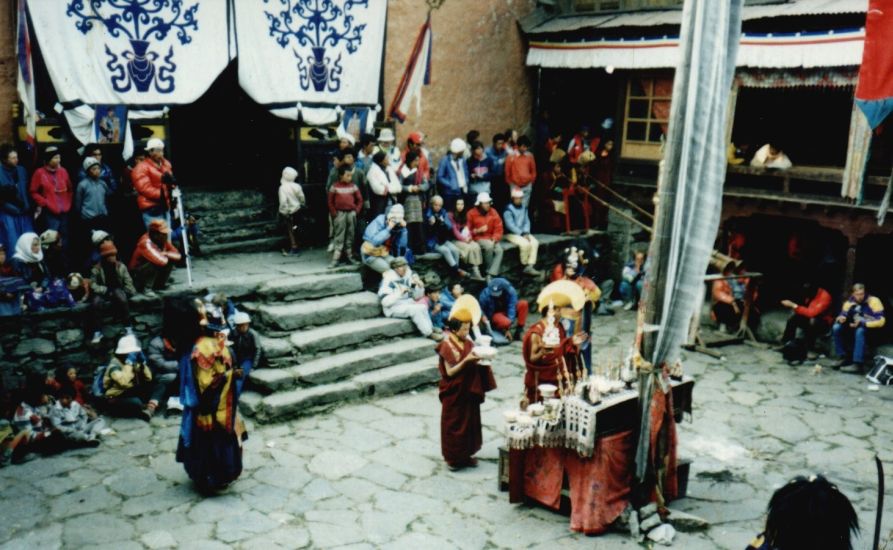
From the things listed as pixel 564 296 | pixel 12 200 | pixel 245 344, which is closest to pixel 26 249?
pixel 12 200

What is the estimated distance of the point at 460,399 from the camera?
825 cm

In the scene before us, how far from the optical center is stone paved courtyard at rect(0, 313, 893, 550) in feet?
23.2

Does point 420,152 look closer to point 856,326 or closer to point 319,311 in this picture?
point 319,311

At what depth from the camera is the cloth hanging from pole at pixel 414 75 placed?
13375 millimetres

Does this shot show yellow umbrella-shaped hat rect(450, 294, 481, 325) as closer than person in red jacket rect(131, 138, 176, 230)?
Yes

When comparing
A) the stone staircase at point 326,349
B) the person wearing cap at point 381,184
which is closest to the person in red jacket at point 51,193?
the stone staircase at point 326,349

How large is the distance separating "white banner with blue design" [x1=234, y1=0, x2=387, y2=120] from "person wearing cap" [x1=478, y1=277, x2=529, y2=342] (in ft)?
11.5

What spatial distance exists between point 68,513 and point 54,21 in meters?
5.76

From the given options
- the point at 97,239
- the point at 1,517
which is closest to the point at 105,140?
the point at 97,239

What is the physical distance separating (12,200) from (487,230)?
7.01 m

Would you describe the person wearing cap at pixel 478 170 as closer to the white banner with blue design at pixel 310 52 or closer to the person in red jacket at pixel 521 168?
the person in red jacket at pixel 521 168

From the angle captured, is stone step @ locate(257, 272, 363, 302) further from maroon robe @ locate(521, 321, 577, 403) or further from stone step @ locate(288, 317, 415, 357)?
maroon robe @ locate(521, 321, 577, 403)

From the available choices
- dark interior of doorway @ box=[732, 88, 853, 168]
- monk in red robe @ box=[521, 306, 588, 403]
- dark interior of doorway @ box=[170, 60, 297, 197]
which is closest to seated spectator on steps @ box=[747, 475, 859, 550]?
monk in red robe @ box=[521, 306, 588, 403]

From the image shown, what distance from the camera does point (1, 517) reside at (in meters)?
7.21
